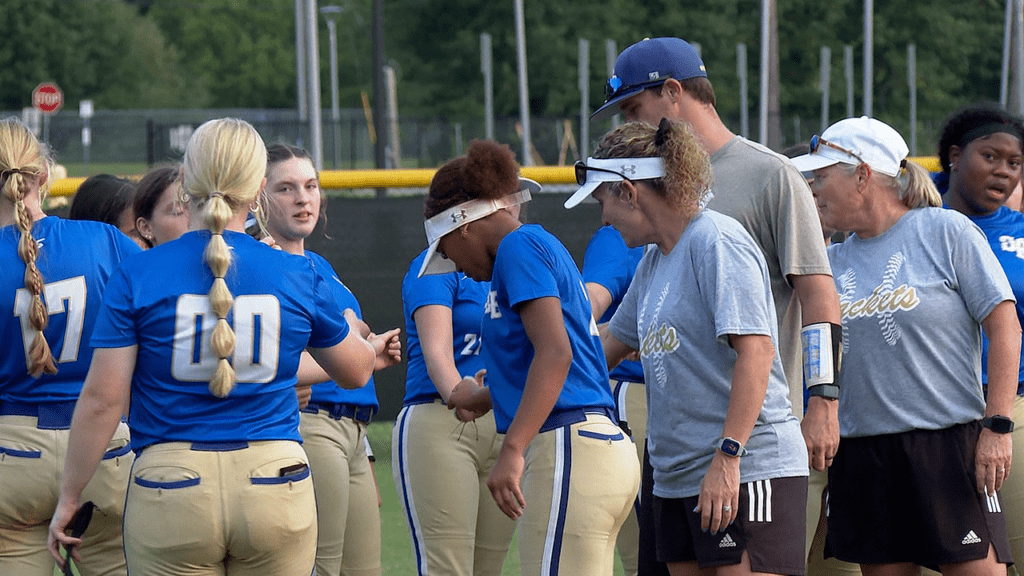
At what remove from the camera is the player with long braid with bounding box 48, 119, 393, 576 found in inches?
126

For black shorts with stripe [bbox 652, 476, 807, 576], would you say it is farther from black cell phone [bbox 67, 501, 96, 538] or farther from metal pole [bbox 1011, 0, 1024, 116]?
metal pole [bbox 1011, 0, 1024, 116]

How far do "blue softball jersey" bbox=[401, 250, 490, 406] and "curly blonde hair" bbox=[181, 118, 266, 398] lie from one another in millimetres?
1379

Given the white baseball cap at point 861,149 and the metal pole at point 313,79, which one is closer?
the white baseball cap at point 861,149

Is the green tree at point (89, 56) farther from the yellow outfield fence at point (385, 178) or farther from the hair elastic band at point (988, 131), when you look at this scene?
the hair elastic band at point (988, 131)

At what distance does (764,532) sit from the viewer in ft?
10.7

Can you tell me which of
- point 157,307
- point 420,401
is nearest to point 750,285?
point 157,307

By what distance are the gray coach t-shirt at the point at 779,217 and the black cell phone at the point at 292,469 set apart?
145cm

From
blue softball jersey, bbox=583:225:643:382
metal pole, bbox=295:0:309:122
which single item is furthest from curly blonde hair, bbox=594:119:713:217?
metal pole, bbox=295:0:309:122

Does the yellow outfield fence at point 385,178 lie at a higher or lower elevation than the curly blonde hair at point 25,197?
higher

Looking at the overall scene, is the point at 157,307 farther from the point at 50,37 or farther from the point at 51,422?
the point at 50,37

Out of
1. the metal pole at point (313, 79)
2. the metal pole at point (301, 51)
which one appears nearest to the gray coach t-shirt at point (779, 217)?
the metal pole at point (313, 79)

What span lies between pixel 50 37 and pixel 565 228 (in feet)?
188

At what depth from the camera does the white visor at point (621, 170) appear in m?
3.39

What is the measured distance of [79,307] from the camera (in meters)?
3.97
